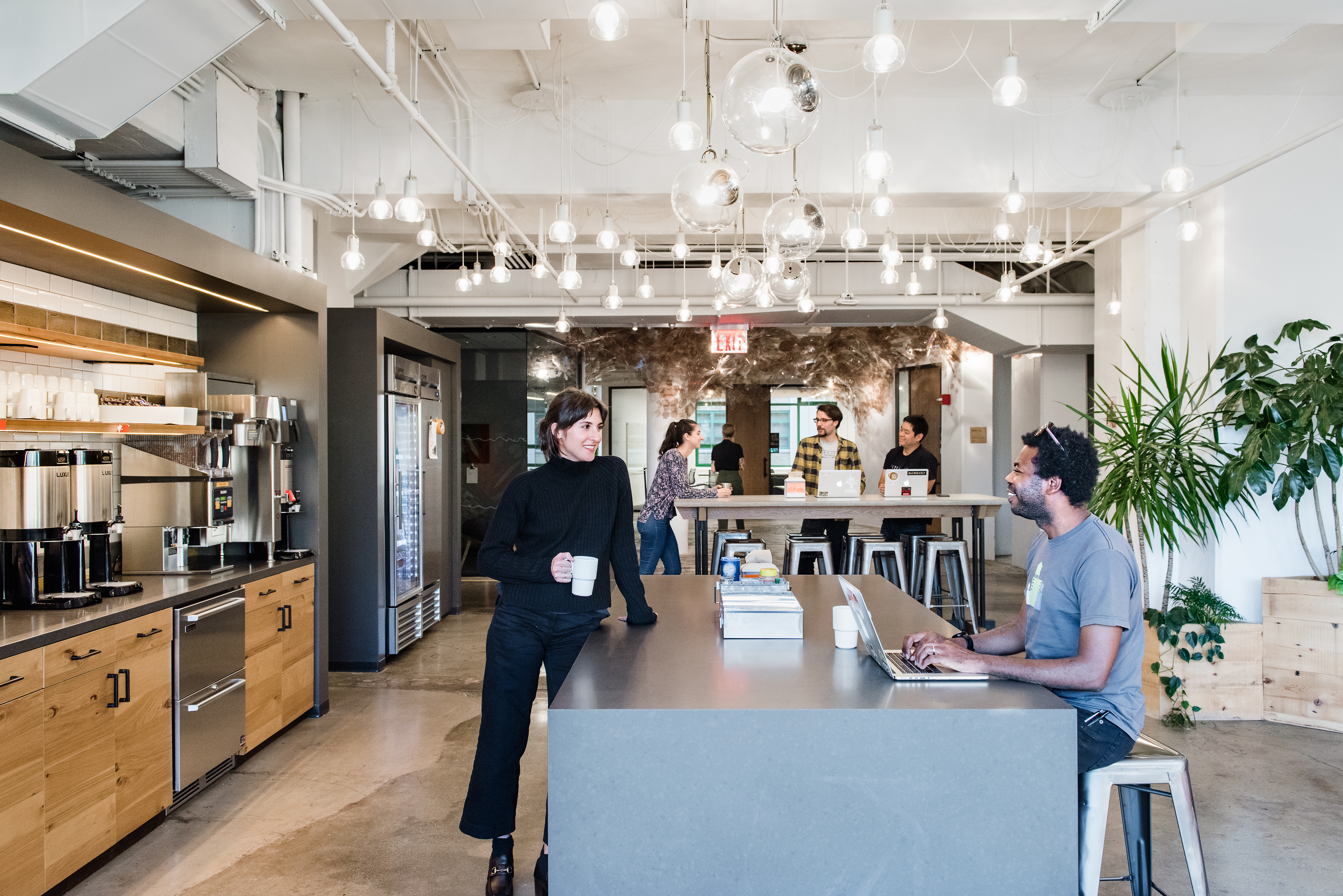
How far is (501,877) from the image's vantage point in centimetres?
273

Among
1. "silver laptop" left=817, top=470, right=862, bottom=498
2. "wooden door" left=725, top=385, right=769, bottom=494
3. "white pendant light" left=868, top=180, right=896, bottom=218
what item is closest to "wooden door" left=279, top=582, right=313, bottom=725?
"white pendant light" left=868, top=180, right=896, bottom=218

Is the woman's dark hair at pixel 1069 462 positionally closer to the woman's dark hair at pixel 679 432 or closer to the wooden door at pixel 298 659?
the wooden door at pixel 298 659

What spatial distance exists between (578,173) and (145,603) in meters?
3.33

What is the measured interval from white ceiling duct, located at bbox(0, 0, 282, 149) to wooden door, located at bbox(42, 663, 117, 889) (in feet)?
6.18

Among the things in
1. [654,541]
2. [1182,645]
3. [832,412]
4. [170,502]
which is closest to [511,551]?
[170,502]

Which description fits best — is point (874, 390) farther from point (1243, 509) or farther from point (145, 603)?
point (145, 603)

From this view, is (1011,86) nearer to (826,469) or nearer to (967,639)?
(967,639)

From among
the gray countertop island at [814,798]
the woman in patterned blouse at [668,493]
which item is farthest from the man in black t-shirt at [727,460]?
the gray countertop island at [814,798]

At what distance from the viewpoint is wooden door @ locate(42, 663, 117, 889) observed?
2701 millimetres

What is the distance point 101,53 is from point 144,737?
2.50 metres

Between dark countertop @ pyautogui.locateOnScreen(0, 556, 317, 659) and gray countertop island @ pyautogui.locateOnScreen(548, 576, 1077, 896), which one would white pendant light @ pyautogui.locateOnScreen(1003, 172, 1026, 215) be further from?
dark countertop @ pyautogui.locateOnScreen(0, 556, 317, 659)

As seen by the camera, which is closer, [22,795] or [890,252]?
[22,795]

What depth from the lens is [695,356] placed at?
12828mm

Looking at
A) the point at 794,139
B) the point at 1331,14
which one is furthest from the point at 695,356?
the point at 794,139
